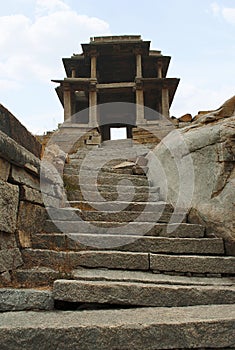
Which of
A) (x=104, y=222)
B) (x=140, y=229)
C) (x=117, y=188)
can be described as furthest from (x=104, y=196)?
(x=140, y=229)

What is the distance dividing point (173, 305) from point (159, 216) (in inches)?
62.7

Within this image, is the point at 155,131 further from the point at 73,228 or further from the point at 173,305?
the point at 173,305

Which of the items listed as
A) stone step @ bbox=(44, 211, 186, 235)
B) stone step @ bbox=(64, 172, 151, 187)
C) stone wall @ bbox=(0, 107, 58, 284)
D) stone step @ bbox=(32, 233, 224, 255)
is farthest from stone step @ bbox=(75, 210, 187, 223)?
stone step @ bbox=(64, 172, 151, 187)

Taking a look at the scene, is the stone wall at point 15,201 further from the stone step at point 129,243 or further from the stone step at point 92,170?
the stone step at point 92,170

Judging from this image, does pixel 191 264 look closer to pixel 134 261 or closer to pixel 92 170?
pixel 134 261

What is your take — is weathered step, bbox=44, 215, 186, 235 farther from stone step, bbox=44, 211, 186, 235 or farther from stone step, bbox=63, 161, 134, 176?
stone step, bbox=63, 161, 134, 176

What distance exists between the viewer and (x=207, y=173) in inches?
134

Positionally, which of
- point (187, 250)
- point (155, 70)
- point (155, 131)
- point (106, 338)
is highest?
point (155, 70)

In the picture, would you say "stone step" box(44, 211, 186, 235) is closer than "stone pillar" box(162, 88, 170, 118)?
Yes

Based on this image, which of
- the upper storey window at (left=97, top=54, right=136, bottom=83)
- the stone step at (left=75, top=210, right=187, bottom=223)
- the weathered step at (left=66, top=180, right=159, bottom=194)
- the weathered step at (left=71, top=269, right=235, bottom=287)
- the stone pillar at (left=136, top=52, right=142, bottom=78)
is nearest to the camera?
the weathered step at (left=71, top=269, right=235, bottom=287)

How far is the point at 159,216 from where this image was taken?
362 centimetres

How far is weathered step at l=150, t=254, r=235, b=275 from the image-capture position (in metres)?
2.66

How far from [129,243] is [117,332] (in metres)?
1.30

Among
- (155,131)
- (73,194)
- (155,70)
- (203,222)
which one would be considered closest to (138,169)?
(73,194)
